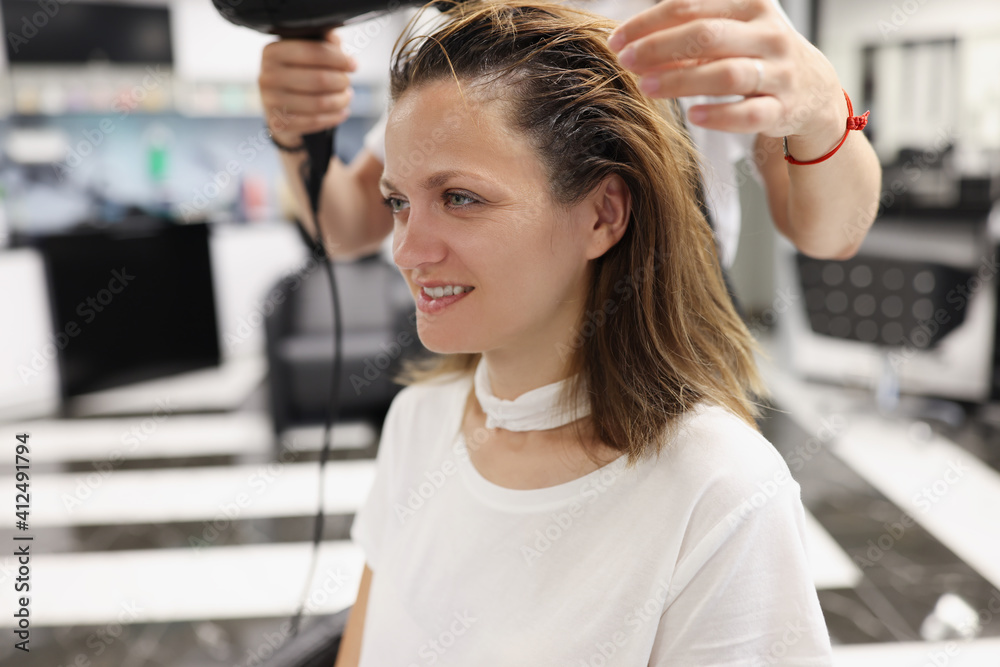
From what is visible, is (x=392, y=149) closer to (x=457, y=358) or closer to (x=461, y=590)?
(x=457, y=358)

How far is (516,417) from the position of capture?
1070 millimetres

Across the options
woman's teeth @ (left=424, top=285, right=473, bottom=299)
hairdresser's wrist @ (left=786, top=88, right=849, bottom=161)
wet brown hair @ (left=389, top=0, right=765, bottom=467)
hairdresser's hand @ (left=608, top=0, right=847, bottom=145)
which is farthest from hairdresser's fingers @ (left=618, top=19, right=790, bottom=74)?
woman's teeth @ (left=424, top=285, right=473, bottom=299)

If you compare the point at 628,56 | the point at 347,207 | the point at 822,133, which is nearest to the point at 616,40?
the point at 628,56

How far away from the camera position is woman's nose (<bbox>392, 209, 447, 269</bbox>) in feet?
3.08

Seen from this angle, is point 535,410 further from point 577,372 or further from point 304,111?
point 304,111

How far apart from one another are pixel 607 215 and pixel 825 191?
0.27 m

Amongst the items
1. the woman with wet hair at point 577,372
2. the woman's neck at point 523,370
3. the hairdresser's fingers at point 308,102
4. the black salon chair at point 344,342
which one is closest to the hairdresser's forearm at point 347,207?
the hairdresser's fingers at point 308,102

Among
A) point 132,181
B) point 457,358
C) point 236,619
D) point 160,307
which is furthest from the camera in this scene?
point 132,181

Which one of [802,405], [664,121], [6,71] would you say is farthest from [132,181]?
Answer: [664,121]

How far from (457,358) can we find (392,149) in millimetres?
431

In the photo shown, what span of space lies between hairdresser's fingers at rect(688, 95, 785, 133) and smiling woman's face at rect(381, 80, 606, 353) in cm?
29

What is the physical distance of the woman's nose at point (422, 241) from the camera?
0.94m

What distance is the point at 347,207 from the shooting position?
1.39 metres

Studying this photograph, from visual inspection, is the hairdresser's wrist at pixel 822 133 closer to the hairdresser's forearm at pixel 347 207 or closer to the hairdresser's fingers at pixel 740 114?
the hairdresser's fingers at pixel 740 114
